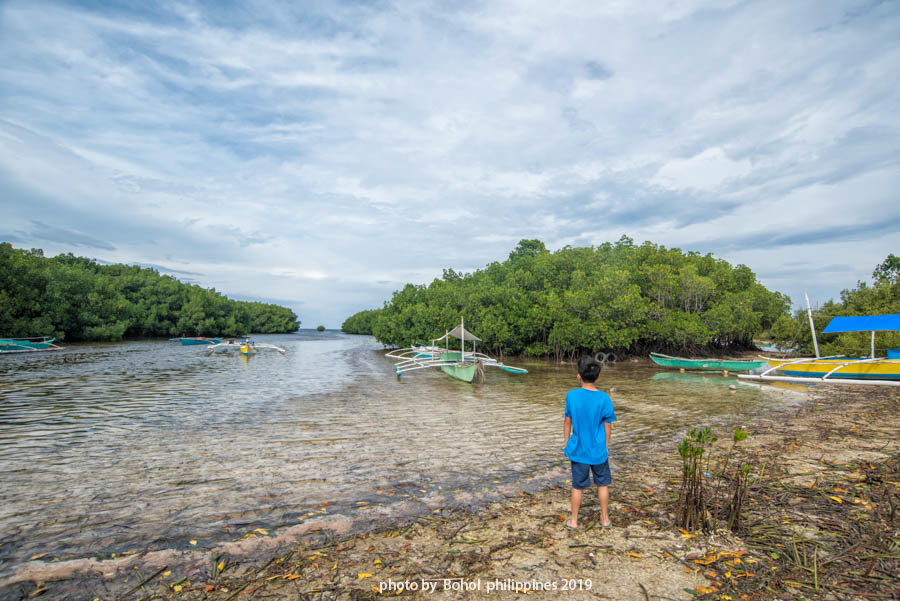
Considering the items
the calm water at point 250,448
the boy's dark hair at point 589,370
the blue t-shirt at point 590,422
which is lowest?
the calm water at point 250,448

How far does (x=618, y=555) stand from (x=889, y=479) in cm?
462

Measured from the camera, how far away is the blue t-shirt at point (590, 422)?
4.44 meters

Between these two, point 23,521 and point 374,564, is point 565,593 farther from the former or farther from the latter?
point 23,521

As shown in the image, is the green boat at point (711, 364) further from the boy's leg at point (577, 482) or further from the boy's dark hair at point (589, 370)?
the boy's dark hair at point (589, 370)

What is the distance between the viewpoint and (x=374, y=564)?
13.1 ft

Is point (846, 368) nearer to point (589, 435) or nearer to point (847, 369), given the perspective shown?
point (847, 369)

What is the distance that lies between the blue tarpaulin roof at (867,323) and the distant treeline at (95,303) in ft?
216

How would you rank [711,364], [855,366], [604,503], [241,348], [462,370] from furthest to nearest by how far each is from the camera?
[241,348] < [711,364] < [462,370] < [855,366] < [604,503]

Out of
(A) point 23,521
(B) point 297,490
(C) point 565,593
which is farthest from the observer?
(B) point 297,490

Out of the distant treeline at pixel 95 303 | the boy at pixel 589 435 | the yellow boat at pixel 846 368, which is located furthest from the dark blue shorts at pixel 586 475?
the distant treeline at pixel 95 303

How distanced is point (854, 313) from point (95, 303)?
83.0 m

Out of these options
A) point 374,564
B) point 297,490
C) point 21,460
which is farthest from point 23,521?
point 374,564

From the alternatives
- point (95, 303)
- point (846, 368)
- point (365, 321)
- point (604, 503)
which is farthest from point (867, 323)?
point (365, 321)

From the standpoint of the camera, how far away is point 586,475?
456cm
